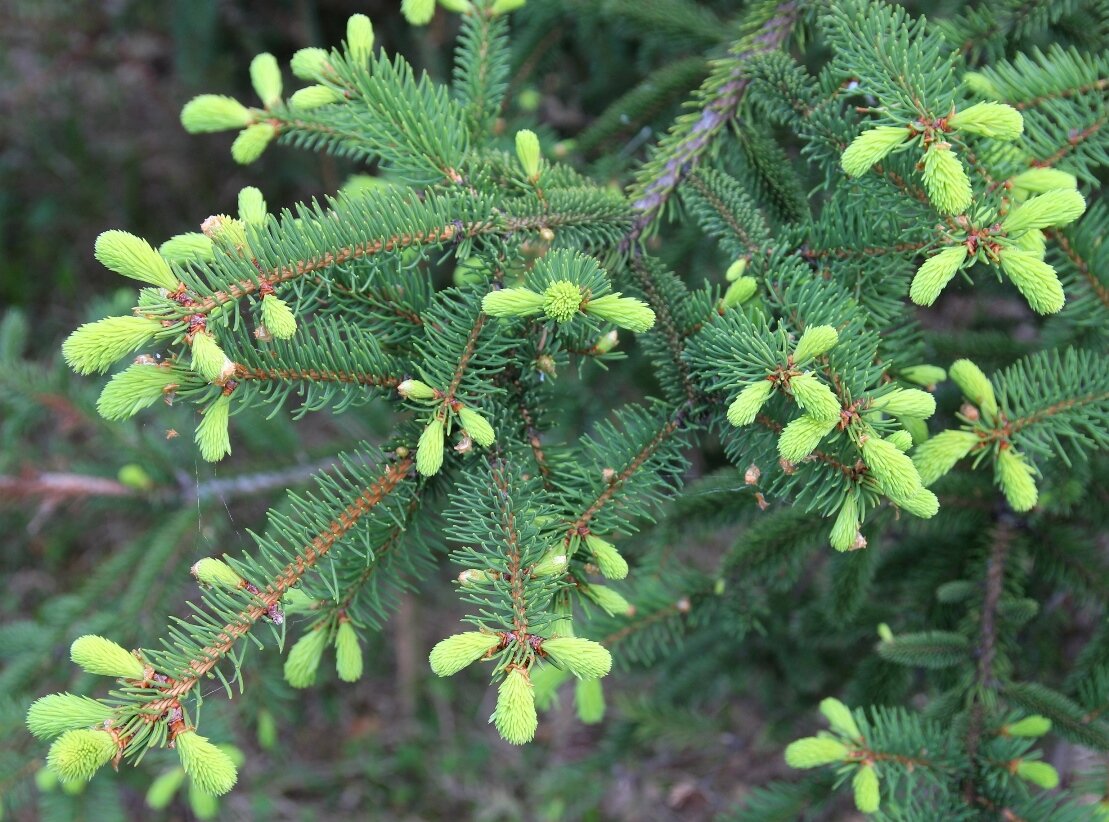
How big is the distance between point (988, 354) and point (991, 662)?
667mm

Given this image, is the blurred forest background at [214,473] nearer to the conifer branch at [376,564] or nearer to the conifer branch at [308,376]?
the conifer branch at [376,564]

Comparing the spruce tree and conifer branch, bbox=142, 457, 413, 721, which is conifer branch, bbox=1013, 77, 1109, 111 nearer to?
the spruce tree

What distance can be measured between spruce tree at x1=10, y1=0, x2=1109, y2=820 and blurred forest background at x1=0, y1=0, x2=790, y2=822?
65 cm

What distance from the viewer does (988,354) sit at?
5.96 ft

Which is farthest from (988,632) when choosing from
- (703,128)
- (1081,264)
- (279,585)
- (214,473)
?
(214,473)

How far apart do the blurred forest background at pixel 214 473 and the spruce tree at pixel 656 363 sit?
2.13 ft

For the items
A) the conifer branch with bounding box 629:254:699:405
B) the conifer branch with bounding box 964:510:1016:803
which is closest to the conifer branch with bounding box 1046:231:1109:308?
the conifer branch with bounding box 964:510:1016:803

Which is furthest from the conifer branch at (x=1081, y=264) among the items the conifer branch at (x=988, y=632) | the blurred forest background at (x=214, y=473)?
the blurred forest background at (x=214, y=473)

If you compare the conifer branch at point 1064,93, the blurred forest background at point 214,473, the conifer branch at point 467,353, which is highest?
the conifer branch at point 1064,93

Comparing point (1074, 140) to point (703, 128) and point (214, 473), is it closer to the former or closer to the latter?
point (703, 128)

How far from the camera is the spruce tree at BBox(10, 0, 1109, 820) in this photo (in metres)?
0.99

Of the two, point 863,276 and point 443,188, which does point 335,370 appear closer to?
point 443,188

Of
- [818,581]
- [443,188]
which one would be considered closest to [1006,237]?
[443,188]

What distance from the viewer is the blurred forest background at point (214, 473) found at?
84.3 inches
